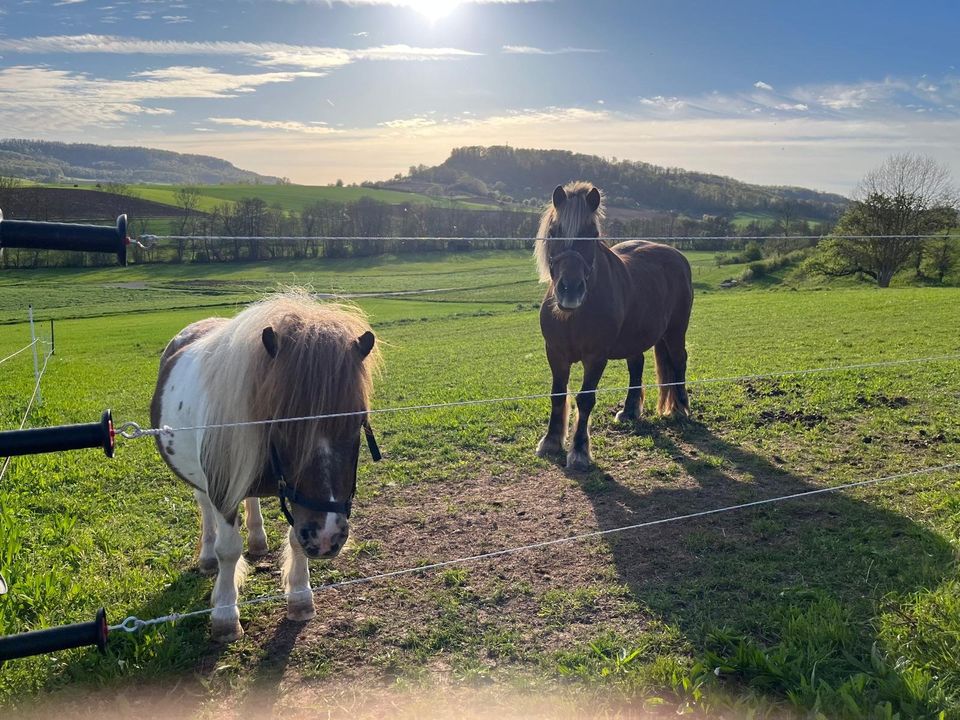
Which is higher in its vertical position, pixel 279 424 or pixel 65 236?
pixel 65 236

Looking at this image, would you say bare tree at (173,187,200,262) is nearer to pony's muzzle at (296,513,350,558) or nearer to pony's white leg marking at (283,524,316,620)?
pony's white leg marking at (283,524,316,620)

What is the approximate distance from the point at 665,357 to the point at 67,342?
23.6 metres

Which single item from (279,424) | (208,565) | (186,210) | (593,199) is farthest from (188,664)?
(186,210)

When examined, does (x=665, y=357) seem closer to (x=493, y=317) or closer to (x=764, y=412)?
(x=764, y=412)

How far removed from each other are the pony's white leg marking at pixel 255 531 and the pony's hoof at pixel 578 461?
3.19m

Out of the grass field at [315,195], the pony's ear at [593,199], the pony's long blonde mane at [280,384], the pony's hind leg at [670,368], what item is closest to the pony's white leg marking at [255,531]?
the pony's long blonde mane at [280,384]

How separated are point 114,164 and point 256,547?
320ft

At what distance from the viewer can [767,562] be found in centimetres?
449

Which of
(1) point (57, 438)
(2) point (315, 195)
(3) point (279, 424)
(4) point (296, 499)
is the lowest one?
(4) point (296, 499)

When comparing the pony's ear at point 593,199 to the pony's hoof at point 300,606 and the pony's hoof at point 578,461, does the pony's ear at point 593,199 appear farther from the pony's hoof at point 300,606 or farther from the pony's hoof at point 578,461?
the pony's hoof at point 300,606

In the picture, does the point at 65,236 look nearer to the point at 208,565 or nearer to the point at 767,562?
the point at 208,565

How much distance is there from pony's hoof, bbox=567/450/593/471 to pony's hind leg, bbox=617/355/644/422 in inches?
69.0

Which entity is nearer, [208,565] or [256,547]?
[208,565]

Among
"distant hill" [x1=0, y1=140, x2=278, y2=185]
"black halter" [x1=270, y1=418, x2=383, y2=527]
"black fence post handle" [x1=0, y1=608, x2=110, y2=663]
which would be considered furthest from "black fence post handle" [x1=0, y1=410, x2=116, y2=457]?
"distant hill" [x1=0, y1=140, x2=278, y2=185]
